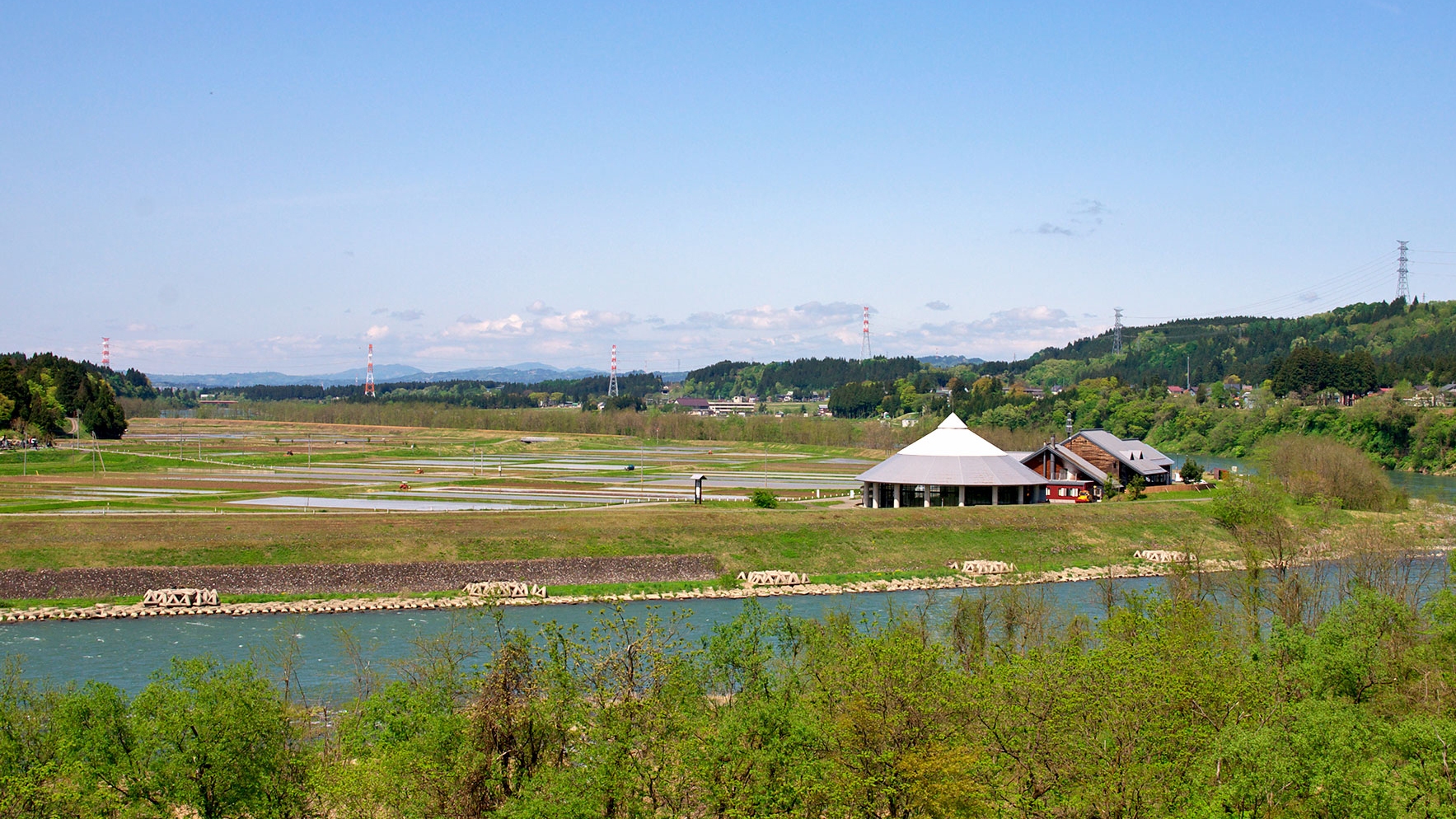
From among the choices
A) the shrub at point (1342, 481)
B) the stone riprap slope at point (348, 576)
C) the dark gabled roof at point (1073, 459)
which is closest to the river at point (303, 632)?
the stone riprap slope at point (348, 576)

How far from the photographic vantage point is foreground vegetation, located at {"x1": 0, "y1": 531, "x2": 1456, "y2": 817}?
605 inches

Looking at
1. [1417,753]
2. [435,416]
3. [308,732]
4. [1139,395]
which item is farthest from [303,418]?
[1417,753]

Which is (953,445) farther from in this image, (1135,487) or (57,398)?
(57,398)

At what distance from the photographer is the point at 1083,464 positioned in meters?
63.7

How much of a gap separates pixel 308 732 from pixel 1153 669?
1640 cm

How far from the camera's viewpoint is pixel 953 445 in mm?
59688

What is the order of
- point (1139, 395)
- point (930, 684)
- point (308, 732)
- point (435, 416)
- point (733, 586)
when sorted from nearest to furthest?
point (930, 684), point (308, 732), point (733, 586), point (1139, 395), point (435, 416)

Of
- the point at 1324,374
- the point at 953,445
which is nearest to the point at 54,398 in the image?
the point at 953,445

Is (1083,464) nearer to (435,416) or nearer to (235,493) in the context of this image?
(235,493)

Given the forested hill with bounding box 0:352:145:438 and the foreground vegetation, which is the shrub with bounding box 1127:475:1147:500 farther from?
the forested hill with bounding box 0:352:145:438

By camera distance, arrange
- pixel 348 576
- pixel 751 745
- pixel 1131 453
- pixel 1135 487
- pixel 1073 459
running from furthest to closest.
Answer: pixel 1131 453 → pixel 1073 459 → pixel 1135 487 → pixel 348 576 → pixel 751 745

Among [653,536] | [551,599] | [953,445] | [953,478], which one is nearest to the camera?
[551,599]

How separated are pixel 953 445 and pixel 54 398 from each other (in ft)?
333

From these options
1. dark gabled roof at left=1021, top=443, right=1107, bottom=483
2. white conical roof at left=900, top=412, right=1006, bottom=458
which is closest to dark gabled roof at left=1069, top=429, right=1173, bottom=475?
dark gabled roof at left=1021, top=443, right=1107, bottom=483
